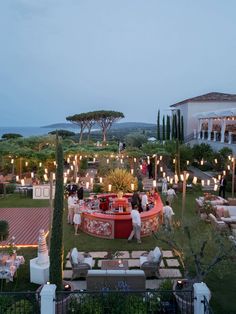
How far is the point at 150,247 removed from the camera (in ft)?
40.8

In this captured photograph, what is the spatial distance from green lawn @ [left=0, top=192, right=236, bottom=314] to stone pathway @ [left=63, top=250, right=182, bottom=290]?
2.13ft

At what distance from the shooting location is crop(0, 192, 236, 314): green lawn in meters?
8.36

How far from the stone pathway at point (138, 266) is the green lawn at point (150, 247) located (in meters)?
0.65

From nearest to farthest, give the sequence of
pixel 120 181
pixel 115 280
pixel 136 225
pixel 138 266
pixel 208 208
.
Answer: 1. pixel 115 280
2. pixel 138 266
3. pixel 136 225
4. pixel 120 181
5. pixel 208 208

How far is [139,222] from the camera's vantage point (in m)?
12.5

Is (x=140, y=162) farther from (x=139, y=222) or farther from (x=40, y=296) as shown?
(x=40, y=296)

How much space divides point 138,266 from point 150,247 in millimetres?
1942

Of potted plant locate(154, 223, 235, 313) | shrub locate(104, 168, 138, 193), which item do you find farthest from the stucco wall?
potted plant locate(154, 223, 235, 313)

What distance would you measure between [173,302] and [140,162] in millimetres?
23950

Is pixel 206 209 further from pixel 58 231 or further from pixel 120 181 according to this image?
pixel 58 231

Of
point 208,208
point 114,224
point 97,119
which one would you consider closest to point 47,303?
point 114,224

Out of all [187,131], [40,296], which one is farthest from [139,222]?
[187,131]

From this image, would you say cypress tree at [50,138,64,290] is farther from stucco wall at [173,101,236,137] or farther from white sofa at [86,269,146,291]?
stucco wall at [173,101,236,137]

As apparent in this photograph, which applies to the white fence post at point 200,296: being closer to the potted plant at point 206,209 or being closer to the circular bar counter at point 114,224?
the circular bar counter at point 114,224
